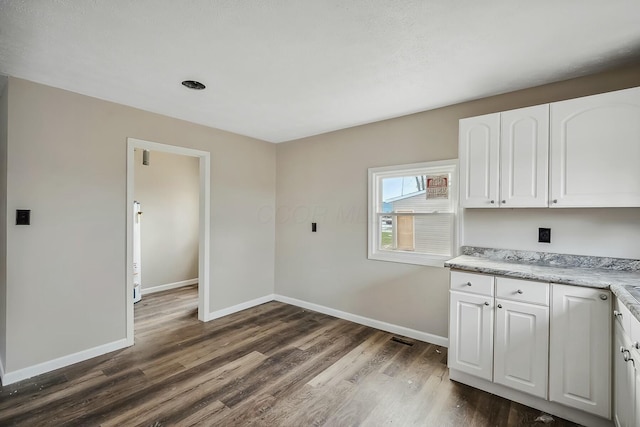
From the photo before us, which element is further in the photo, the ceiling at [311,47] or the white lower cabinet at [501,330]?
the white lower cabinet at [501,330]

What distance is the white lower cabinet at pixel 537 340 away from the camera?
178 cm

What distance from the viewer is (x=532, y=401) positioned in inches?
81.0

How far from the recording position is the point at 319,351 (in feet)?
9.55

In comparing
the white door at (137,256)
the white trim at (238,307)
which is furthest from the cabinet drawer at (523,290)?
the white door at (137,256)

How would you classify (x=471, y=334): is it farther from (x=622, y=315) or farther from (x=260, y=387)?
(x=260, y=387)

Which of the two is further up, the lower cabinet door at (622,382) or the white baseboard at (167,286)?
the lower cabinet door at (622,382)

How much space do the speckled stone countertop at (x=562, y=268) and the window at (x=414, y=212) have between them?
38 centimetres

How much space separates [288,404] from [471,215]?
2.27m

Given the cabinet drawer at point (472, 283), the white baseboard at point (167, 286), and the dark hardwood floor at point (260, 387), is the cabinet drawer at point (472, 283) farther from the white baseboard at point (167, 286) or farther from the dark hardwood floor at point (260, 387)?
the white baseboard at point (167, 286)

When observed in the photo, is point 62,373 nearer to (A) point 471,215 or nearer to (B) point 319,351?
(B) point 319,351

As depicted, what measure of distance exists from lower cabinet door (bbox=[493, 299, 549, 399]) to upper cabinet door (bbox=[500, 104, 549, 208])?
0.80 meters

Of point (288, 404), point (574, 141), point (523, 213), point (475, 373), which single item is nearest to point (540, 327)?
point (475, 373)

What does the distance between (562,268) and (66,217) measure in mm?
4128

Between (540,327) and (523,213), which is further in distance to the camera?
(523,213)
